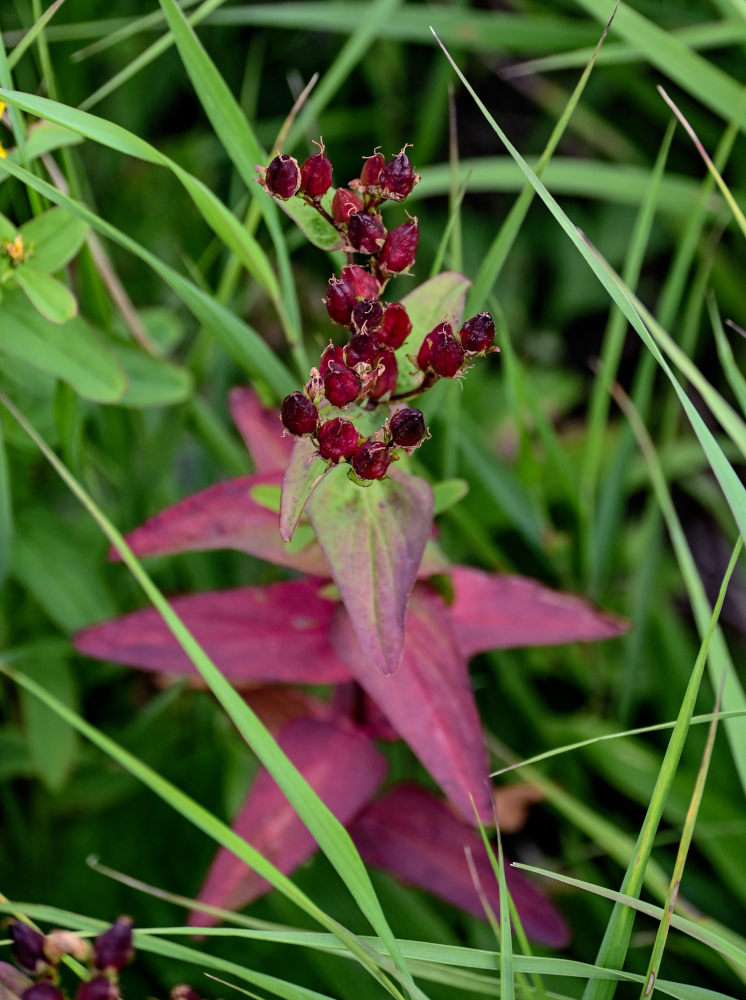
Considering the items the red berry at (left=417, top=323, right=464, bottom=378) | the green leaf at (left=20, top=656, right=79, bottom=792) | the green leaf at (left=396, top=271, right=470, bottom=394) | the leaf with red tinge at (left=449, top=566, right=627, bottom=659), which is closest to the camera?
the red berry at (left=417, top=323, right=464, bottom=378)

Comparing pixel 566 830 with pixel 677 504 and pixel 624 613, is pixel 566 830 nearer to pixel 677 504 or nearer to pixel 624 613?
pixel 624 613

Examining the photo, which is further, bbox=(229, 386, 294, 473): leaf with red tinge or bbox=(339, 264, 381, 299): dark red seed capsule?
bbox=(229, 386, 294, 473): leaf with red tinge

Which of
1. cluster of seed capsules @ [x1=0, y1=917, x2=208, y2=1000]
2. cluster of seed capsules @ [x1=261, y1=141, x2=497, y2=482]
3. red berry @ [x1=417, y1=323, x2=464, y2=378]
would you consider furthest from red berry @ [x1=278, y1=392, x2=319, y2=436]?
cluster of seed capsules @ [x1=0, y1=917, x2=208, y2=1000]

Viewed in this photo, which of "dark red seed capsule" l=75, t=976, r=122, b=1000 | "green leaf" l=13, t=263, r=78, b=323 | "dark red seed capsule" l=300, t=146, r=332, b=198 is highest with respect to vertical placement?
"dark red seed capsule" l=300, t=146, r=332, b=198

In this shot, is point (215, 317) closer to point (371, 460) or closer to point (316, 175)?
point (316, 175)

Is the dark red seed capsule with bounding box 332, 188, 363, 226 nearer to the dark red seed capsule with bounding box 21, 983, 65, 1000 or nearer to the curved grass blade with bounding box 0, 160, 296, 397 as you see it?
the curved grass blade with bounding box 0, 160, 296, 397

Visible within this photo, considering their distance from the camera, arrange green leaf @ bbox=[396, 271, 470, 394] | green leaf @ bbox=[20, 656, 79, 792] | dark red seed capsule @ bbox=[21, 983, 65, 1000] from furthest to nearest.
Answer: green leaf @ bbox=[20, 656, 79, 792]
green leaf @ bbox=[396, 271, 470, 394]
dark red seed capsule @ bbox=[21, 983, 65, 1000]

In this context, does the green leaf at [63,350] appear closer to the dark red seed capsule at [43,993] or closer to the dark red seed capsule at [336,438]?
the dark red seed capsule at [336,438]
